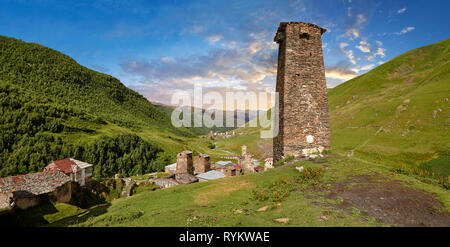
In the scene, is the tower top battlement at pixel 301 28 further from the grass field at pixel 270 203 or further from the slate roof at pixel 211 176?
the slate roof at pixel 211 176

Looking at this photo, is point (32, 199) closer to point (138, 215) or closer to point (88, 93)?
point (138, 215)

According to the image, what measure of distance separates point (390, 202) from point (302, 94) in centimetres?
877

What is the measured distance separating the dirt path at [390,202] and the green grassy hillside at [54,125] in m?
57.2

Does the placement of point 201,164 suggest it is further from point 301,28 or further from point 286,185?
→ point 286,185

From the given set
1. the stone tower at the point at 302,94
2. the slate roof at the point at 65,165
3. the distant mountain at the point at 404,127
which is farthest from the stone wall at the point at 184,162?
the distant mountain at the point at 404,127

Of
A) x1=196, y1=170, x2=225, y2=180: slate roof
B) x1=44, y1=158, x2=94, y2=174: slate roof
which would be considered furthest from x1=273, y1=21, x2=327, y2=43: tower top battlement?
x1=44, y1=158, x2=94, y2=174: slate roof

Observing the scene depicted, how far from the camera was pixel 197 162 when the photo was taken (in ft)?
158

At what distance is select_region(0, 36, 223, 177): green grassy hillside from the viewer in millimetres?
48159

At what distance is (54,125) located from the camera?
196 feet

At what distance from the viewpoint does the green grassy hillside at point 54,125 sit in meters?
48.2

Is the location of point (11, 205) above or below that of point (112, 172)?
above

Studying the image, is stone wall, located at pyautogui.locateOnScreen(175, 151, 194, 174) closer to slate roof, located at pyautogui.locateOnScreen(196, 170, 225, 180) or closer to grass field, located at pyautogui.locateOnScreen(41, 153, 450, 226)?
slate roof, located at pyautogui.locateOnScreen(196, 170, 225, 180)
